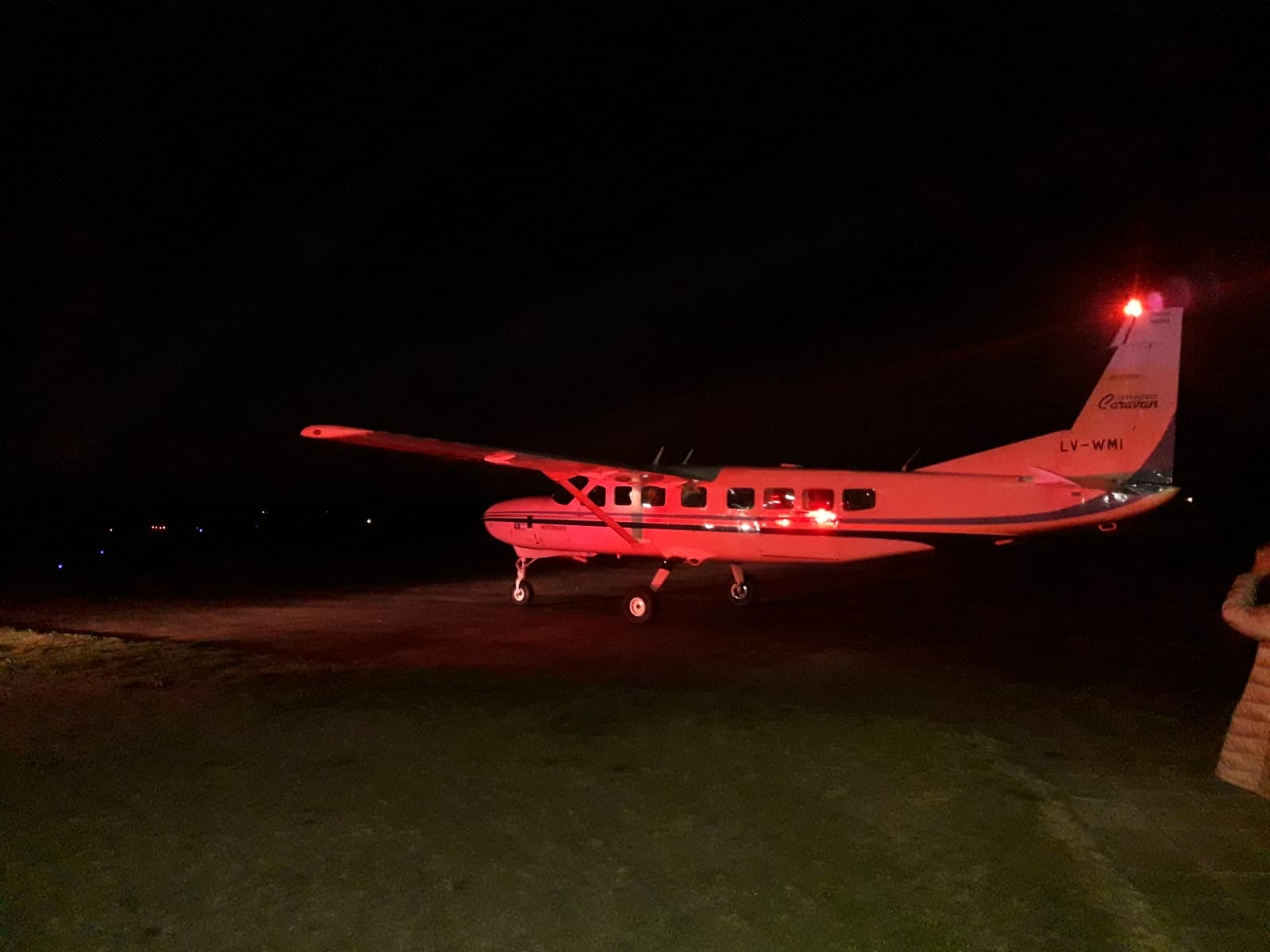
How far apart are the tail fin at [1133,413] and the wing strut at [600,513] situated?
7.03 metres

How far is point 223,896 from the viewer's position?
16.2ft

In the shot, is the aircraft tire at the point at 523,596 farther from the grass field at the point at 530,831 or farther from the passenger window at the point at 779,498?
the grass field at the point at 530,831

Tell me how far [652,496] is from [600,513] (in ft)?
3.50

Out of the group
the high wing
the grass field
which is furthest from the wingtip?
the grass field

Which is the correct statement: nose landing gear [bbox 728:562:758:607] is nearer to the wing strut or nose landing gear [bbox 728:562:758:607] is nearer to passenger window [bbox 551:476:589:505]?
the wing strut

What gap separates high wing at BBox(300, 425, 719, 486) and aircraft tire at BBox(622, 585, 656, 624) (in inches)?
91.2

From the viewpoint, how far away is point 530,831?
5.89m

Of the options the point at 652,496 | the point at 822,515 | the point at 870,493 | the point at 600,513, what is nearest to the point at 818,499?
the point at 822,515

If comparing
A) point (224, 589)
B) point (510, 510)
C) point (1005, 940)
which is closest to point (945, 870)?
point (1005, 940)

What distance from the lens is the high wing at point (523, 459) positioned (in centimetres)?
1250

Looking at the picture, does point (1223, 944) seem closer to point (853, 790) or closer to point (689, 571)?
point (853, 790)

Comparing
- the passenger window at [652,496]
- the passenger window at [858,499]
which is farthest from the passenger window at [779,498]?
the passenger window at [652,496]

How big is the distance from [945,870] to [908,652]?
7.53m

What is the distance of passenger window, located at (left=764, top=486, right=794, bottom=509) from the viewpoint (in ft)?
53.0
